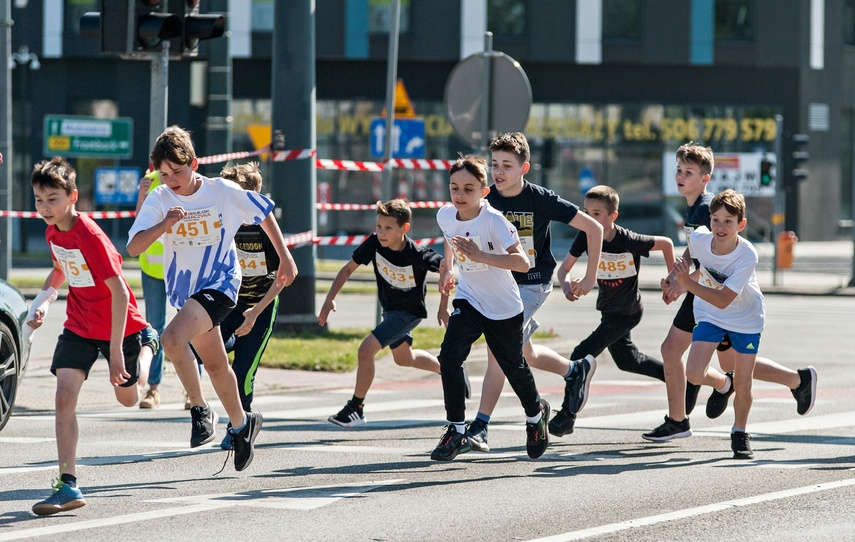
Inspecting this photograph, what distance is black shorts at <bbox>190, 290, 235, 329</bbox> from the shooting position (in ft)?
22.9

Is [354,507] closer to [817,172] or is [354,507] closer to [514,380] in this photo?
[514,380]

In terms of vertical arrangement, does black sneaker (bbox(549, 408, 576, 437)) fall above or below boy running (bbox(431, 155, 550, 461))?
below

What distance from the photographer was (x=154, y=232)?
22.3ft

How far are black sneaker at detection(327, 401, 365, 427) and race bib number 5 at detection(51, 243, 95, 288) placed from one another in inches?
122

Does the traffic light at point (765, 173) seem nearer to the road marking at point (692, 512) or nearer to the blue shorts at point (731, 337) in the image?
the blue shorts at point (731, 337)

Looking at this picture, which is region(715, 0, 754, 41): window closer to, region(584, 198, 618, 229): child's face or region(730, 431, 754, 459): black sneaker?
region(584, 198, 618, 229): child's face

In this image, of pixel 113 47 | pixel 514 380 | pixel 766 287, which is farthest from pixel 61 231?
pixel 766 287

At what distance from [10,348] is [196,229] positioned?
8.13ft

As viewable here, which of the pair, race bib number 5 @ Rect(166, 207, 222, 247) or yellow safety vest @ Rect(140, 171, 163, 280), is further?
yellow safety vest @ Rect(140, 171, 163, 280)

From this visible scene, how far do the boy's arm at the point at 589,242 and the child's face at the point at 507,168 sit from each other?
15.8 inches

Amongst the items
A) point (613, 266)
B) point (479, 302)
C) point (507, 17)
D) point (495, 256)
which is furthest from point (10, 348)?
point (507, 17)

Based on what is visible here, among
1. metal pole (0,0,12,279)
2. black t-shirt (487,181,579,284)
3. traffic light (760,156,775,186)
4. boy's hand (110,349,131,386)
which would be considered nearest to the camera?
boy's hand (110,349,131,386)

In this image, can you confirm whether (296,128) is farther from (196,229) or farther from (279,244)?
(196,229)

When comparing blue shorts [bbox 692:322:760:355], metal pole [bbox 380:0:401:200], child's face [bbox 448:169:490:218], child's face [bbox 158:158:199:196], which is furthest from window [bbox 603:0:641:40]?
child's face [bbox 158:158:199:196]
